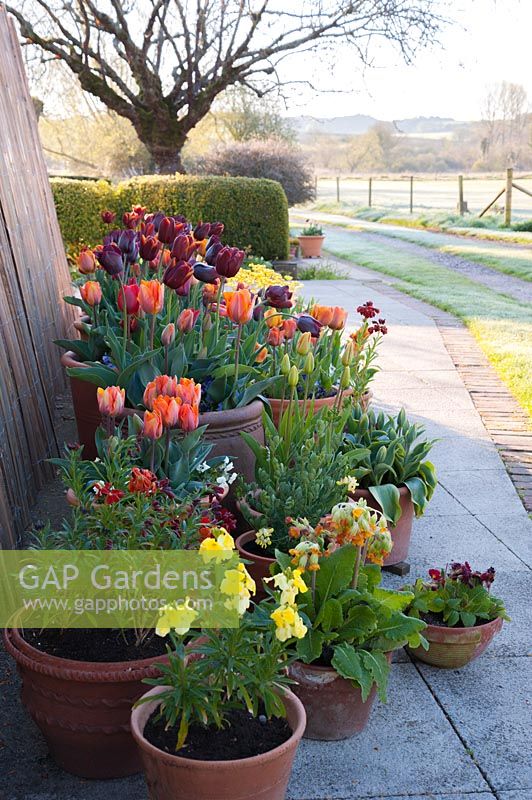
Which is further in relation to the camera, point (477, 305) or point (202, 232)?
point (477, 305)

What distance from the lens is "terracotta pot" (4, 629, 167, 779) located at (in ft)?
7.23

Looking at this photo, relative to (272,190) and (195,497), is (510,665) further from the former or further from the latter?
(272,190)

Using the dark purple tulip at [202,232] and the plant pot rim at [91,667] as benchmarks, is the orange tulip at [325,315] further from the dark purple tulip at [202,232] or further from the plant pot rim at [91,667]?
the plant pot rim at [91,667]

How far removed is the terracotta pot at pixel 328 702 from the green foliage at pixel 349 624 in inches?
1.4

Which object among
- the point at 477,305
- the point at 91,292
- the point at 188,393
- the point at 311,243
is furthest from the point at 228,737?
the point at 311,243

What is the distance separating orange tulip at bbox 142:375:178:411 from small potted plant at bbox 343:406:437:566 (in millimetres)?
1199

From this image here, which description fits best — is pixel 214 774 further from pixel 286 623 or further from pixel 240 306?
pixel 240 306

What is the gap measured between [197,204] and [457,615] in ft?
37.6

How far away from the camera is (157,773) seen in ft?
6.55

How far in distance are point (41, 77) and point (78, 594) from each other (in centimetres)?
2042

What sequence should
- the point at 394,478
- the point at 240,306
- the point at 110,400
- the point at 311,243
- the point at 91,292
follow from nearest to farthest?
the point at 110,400, the point at 240,306, the point at 394,478, the point at 91,292, the point at 311,243

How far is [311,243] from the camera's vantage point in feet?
57.4

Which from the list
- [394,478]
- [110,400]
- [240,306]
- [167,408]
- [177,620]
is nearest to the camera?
[177,620]

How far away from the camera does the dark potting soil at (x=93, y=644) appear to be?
234 cm
